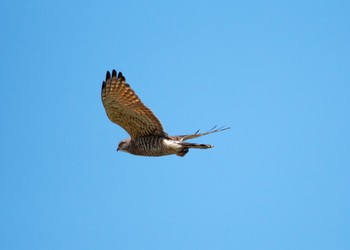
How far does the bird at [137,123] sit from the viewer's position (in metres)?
10.8

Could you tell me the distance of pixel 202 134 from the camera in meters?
10.9

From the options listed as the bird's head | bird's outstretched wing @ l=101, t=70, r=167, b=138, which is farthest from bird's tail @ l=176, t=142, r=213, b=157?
the bird's head

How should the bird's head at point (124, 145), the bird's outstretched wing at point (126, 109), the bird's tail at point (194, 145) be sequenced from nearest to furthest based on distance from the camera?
the bird's tail at point (194, 145) < the bird's outstretched wing at point (126, 109) < the bird's head at point (124, 145)

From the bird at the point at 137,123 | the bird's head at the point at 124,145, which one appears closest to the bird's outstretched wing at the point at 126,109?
the bird at the point at 137,123

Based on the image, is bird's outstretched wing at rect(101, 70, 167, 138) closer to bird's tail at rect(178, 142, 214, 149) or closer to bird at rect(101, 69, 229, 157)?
bird at rect(101, 69, 229, 157)

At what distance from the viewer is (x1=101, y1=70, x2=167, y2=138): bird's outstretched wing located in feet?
35.5

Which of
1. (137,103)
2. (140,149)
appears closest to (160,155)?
(140,149)

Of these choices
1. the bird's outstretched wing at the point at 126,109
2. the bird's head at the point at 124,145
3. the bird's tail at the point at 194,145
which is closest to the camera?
the bird's tail at the point at 194,145

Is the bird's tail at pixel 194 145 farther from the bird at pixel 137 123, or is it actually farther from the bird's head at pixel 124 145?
the bird's head at pixel 124 145

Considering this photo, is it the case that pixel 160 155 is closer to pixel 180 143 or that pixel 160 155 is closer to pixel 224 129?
pixel 180 143

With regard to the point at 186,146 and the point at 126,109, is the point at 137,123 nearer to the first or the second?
the point at 126,109

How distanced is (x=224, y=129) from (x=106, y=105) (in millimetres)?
2124

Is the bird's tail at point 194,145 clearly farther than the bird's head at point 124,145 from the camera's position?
No

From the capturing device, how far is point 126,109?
36.1 feet
